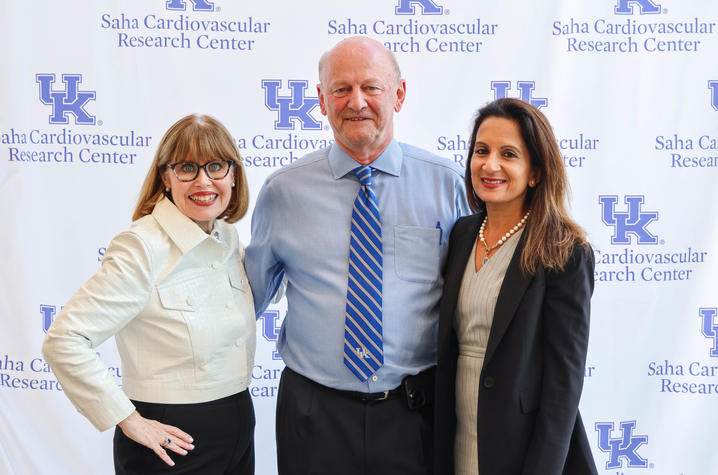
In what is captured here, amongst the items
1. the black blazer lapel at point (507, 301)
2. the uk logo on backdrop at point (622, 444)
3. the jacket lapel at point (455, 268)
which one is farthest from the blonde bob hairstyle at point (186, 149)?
the uk logo on backdrop at point (622, 444)

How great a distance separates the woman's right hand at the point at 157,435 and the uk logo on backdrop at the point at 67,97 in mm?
1454

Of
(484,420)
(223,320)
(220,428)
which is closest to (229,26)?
(223,320)

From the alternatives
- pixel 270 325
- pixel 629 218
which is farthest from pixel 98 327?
pixel 629 218

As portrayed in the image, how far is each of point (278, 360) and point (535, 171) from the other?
1481mm

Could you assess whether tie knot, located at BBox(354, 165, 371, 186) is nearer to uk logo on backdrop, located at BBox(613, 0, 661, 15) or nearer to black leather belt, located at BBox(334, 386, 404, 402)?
black leather belt, located at BBox(334, 386, 404, 402)

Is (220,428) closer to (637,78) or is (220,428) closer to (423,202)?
(423,202)

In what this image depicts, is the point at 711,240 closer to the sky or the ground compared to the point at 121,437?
closer to the sky

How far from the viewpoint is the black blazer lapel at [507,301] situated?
57.2 inches

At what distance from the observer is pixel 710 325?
103 inches

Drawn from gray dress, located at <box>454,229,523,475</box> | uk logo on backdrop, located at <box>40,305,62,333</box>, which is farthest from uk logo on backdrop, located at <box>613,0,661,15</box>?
uk logo on backdrop, located at <box>40,305,62,333</box>

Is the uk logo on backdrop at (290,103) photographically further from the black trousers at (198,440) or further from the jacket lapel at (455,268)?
the black trousers at (198,440)

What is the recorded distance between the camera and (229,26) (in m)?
2.48

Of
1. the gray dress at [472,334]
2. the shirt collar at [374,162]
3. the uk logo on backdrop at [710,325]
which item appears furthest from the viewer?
the uk logo on backdrop at [710,325]

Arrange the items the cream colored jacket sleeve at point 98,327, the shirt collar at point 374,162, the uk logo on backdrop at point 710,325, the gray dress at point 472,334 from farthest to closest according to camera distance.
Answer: the uk logo on backdrop at point 710,325 → the shirt collar at point 374,162 → the gray dress at point 472,334 → the cream colored jacket sleeve at point 98,327
